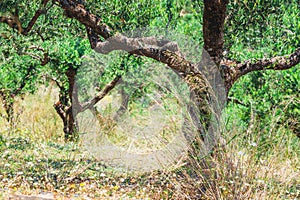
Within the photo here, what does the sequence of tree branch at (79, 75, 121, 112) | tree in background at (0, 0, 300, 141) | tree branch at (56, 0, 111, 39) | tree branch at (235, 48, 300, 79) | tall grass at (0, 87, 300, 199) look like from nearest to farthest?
tall grass at (0, 87, 300, 199) → tree in background at (0, 0, 300, 141) → tree branch at (56, 0, 111, 39) → tree branch at (235, 48, 300, 79) → tree branch at (79, 75, 121, 112)

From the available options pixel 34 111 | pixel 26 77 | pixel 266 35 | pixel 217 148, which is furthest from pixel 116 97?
pixel 217 148

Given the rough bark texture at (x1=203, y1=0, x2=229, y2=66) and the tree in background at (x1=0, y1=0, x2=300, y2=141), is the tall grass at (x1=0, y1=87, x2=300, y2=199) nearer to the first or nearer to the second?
the tree in background at (x1=0, y1=0, x2=300, y2=141)

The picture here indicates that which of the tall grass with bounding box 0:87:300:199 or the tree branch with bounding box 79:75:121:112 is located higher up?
the tree branch with bounding box 79:75:121:112

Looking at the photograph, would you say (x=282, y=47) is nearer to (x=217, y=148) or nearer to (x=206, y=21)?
(x=206, y=21)

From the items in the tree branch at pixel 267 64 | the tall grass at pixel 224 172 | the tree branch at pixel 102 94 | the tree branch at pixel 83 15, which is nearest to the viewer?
the tall grass at pixel 224 172

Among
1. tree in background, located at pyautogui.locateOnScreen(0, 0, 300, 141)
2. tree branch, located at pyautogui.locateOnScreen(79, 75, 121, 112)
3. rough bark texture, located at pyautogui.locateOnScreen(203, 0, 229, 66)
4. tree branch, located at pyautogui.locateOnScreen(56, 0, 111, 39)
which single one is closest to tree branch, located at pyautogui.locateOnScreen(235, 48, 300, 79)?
tree in background, located at pyautogui.locateOnScreen(0, 0, 300, 141)

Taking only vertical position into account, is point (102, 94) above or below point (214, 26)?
below

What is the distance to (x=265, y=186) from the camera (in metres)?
3.59

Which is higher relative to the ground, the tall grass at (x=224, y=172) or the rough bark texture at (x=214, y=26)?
the rough bark texture at (x=214, y=26)

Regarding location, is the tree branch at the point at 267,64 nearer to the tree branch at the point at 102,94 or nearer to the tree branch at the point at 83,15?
the tree branch at the point at 83,15

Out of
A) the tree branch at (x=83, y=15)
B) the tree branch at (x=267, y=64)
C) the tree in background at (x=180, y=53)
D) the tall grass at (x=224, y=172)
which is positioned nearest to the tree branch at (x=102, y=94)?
the tall grass at (x=224, y=172)

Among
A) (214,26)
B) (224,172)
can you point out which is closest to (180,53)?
(214,26)

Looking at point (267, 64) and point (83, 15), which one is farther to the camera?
point (267, 64)

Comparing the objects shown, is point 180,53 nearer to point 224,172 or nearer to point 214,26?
point 214,26
